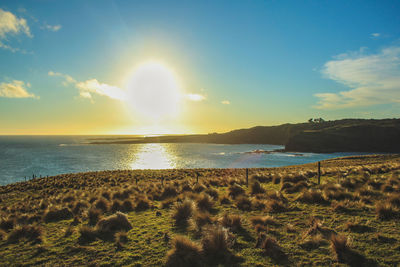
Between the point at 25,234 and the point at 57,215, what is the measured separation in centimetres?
255

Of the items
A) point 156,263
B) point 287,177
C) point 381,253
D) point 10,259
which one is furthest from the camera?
point 287,177

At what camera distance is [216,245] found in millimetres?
4781

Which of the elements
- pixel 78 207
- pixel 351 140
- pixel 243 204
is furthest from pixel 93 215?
pixel 351 140

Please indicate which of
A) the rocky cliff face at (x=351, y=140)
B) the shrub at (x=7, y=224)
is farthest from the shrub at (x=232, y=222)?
the rocky cliff face at (x=351, y=140)

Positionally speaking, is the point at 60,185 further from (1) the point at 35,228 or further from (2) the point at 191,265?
(2) the point at 191,265

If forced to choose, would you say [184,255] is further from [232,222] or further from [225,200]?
[225,200]

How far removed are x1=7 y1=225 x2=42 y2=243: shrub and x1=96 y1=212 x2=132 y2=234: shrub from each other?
183 centimetres

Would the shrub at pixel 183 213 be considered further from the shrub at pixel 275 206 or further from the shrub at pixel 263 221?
the shrub at pixel 275 206

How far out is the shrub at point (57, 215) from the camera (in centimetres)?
904

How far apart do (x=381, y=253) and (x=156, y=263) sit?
4.87 meters

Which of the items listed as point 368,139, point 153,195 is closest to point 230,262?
point 153,195

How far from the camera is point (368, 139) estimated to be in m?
123

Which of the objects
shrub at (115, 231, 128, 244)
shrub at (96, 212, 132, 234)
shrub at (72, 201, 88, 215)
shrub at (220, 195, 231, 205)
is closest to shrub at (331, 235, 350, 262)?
shrub at (115, 231, 128, 244)

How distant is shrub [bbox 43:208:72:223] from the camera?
29.7 ft
